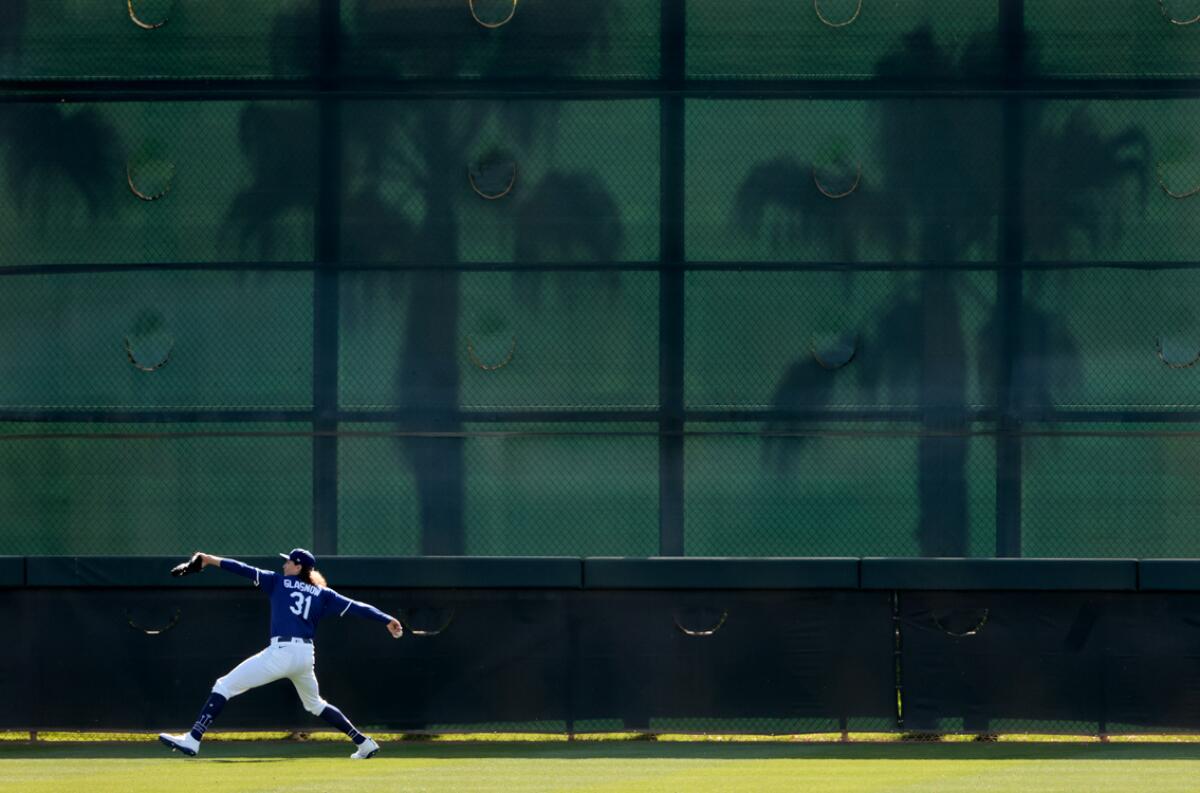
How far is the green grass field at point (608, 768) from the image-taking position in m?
11.0

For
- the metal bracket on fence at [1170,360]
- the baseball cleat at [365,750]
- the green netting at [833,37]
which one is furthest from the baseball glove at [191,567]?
the metal bracket on fence at [1170,360]

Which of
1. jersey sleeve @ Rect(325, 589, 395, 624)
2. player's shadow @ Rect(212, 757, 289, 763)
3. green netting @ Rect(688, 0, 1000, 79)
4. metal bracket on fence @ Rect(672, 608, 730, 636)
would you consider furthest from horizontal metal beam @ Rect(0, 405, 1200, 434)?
player's shadow @ Rect(212, 757, 289, 763)

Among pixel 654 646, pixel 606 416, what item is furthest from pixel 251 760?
pixel 606 416

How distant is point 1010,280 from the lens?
1494 cm

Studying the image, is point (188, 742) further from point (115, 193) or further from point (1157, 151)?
point (1157, 151)

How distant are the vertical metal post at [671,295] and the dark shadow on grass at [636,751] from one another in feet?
5.95

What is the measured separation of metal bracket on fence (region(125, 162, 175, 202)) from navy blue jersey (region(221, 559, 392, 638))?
342 centimetres

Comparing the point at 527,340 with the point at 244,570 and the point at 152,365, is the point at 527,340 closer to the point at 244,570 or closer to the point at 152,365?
the point at 152,365

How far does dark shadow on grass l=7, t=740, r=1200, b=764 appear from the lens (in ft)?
42.6

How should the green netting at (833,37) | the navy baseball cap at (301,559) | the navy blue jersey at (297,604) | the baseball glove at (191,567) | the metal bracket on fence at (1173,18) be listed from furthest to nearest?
the green netting at (833,37)
the metal bracket on fence at (1173,18)
the navy baseball cap at (301,559)
the navy blue jersey at (297,604)
the baseball glove at (191,567)

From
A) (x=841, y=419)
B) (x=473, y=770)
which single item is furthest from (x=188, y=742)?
(x=841, y=419)

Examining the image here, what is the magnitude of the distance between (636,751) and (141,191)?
5559 mm

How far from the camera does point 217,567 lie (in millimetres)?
13906

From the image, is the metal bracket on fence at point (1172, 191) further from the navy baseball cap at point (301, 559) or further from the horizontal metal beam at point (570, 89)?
the navy baseball cap at point (301, 559)
